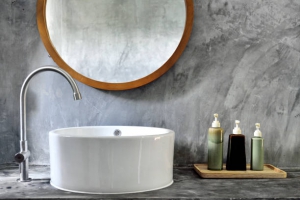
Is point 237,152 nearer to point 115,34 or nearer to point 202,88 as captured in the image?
point 202,88

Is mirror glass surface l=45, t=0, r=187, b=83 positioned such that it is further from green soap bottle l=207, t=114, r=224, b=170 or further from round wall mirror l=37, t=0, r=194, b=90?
green soap bottle l=207, t=114, r=224, b=170

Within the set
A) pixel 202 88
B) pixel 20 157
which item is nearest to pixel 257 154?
pixel 202 88

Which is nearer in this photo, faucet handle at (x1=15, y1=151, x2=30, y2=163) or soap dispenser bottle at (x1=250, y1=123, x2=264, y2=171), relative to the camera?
faucet handle at (x1=15, y1=151, x2=30, y2=163)

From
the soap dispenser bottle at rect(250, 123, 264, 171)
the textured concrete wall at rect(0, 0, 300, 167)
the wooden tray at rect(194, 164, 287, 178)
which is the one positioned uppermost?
the textured concrete wall at rect(0, 0, 300, 167)

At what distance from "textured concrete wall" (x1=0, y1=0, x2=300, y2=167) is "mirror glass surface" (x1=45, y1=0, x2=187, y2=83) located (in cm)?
7

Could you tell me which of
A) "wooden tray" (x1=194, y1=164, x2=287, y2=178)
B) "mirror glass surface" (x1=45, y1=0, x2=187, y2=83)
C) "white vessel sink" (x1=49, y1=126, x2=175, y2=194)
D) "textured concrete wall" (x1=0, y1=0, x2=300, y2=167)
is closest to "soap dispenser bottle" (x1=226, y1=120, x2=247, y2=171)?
"wooden tray" (x1=194, y1=164, x2=287, y2=178)

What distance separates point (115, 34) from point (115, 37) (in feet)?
0.04

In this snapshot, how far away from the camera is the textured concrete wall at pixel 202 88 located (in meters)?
1.46

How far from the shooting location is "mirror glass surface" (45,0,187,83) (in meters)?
1.43

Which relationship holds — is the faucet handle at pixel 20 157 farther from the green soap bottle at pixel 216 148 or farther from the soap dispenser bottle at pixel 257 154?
the soap dispenser bottle at pixel 257 154

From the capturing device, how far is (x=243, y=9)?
1456 millimetres

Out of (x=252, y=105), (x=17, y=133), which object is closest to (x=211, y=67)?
(x=252, y=105)

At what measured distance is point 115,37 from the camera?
1.44m

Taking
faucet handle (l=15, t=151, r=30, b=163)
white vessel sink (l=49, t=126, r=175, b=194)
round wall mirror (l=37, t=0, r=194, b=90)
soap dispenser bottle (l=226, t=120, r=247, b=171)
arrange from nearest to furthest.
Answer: white vessel sink (l=49, t=126, r=175, b=194), faucet handle (l=15, t=151, r=30, b=163), soap dispenser bottle (l=226, t=120, r=247, b=171), round wall mirror (l=37, t=0, r=194, b=90)
